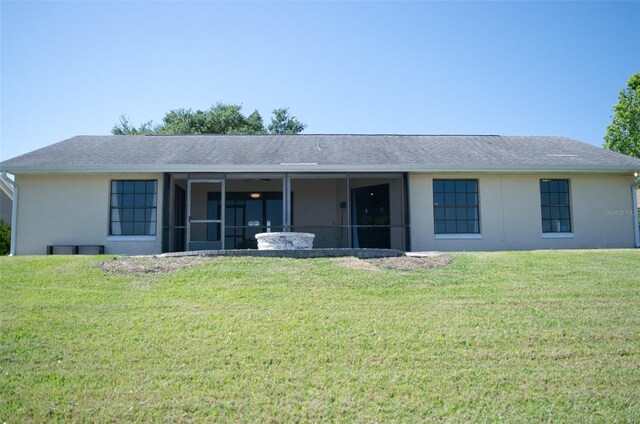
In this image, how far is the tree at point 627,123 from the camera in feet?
93.6

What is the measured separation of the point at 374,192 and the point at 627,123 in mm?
20840

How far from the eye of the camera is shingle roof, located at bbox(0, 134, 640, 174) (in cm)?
1345

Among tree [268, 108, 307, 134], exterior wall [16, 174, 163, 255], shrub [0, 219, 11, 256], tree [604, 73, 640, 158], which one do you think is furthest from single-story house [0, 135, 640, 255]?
tree [268, 108, 307, 134]

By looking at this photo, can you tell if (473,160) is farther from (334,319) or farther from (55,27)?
(55,27)

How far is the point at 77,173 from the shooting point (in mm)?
13492

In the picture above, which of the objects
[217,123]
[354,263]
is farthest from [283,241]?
[217,123]

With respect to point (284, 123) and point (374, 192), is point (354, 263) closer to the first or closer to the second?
A: point (374, 192)

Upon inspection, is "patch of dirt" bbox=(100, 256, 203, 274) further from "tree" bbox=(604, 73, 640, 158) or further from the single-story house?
"tree" bbox=(604, 73, 640, 158)

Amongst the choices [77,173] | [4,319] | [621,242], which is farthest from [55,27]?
[621,242]

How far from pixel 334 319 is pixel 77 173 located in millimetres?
9728

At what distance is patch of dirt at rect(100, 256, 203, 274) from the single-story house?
357cm

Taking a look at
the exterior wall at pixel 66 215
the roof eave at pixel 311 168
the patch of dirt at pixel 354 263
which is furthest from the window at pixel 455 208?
the exterior wall at pixel 66 215

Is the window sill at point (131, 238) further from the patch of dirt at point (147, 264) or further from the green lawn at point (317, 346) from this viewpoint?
the green lawn at point (317, 346)

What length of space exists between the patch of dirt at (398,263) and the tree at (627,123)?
2375 cm
